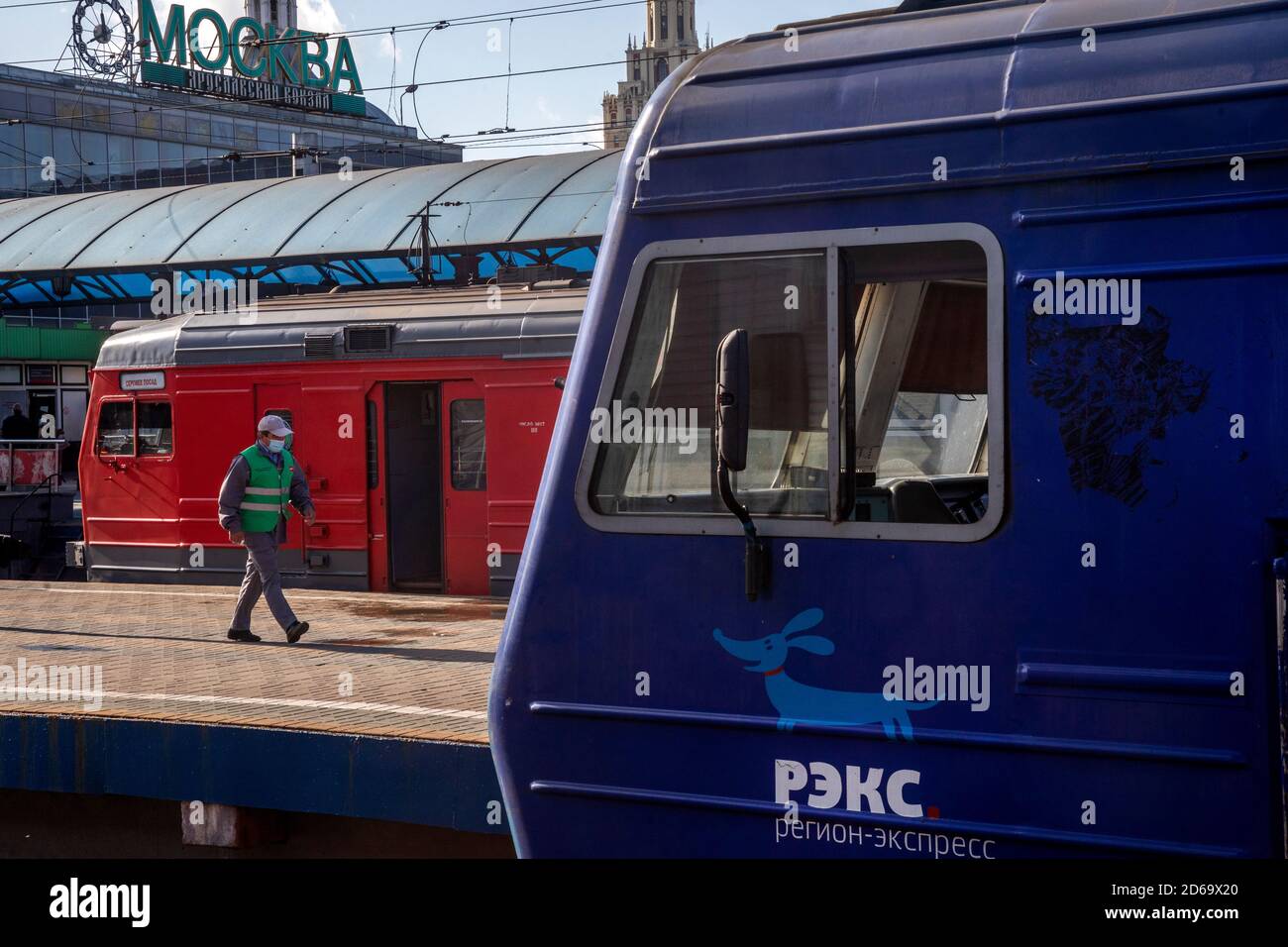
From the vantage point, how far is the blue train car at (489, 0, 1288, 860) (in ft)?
12.7

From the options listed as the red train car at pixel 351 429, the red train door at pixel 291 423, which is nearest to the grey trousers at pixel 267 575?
the red train car at pixel 351 429

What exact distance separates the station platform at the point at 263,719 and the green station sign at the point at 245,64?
45.2 metres

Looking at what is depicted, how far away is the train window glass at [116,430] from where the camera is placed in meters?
17.8

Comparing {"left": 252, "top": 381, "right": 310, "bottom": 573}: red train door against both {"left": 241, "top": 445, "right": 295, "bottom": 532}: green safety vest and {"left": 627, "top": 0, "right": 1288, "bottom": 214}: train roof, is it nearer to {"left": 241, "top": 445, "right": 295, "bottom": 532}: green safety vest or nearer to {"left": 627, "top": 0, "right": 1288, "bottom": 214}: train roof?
{"left": 241, "top": 445, "right": 295, "bottom": 532}: green safety vest

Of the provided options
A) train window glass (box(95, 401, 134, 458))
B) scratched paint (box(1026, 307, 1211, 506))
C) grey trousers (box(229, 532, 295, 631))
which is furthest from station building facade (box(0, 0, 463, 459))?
scratched paint (box(1026, 307, 1211, 506))

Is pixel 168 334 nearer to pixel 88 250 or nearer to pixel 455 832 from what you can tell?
pixel 455 832

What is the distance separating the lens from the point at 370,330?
52.1 ft

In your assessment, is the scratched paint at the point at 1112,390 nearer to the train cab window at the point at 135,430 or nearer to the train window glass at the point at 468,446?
the train window glass at the point at 468,446

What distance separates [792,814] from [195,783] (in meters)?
3.24

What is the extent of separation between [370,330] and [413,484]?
5.79 feet

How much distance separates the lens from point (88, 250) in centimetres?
3241

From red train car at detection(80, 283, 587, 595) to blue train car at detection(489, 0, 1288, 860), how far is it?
10082 mm

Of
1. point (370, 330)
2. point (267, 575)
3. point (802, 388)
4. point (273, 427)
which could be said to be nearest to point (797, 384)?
point (802, 388)
